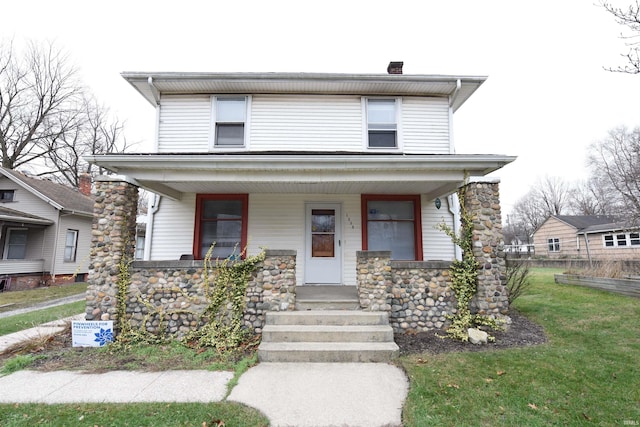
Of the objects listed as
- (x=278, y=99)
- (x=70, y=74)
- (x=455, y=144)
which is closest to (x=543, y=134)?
(x=455, y=144)

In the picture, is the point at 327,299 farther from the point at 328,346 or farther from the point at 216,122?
the point at 216,122

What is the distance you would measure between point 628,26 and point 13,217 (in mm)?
18825

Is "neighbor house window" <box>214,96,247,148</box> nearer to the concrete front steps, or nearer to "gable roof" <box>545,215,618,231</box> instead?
the concrete front steps

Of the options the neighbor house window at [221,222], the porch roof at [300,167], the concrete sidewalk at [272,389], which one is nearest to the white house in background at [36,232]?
the neighbor house window at [221,222]

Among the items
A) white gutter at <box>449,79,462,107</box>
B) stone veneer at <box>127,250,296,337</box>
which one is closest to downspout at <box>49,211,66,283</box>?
stone veneer at <box>127,250,296,337</box>

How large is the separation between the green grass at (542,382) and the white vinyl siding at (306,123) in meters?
5.42

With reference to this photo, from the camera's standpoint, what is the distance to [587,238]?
21.5m

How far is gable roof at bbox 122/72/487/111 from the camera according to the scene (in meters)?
7.18

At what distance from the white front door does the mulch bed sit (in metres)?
2.59

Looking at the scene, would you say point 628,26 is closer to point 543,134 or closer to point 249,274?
point 249,274

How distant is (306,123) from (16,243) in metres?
14.8

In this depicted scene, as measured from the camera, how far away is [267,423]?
2.67 m

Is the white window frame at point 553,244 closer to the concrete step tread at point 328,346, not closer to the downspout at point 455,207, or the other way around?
the downspout at point 455,207

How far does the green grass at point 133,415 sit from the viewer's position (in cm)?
269
